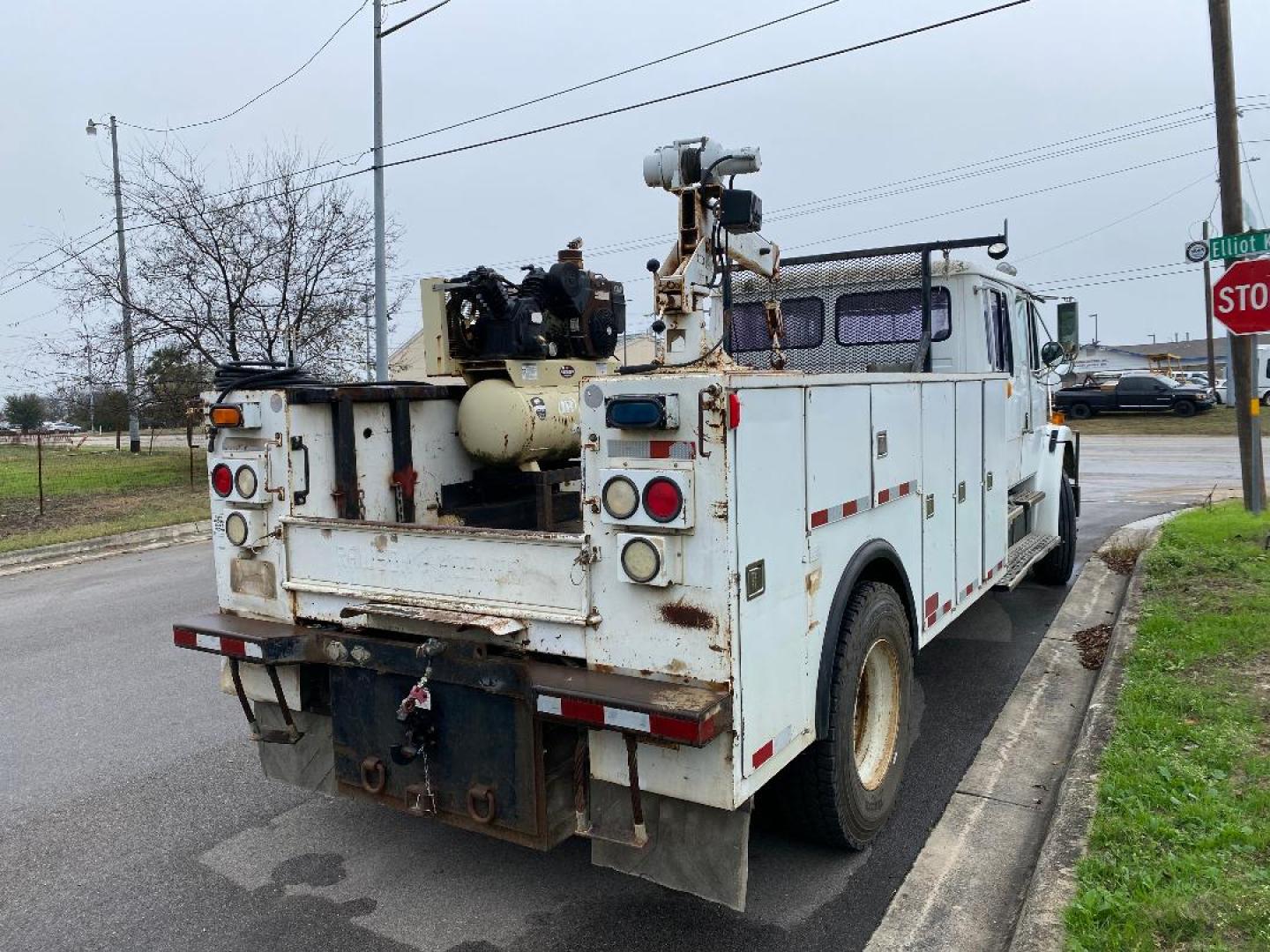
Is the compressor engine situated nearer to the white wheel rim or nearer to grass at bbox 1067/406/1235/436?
the white wheel rim

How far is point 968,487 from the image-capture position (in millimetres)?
5305

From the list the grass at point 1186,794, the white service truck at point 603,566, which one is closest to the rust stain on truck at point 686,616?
the white service truck at point 603,566

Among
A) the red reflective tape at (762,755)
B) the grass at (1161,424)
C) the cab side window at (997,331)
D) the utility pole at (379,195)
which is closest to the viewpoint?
the red reflective tape at (762,755)

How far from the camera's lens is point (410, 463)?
4.37 meters

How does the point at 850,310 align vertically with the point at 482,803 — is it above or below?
above

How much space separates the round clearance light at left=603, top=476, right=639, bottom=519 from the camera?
2.86m

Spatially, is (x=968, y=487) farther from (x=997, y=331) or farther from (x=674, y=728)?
(x=674, y=728)

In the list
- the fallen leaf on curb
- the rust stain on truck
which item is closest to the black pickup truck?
the fallen leaf on curb

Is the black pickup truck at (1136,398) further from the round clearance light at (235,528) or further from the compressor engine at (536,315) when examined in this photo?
the round clearance light at (235,528)

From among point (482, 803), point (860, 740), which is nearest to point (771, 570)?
point (482, 803)

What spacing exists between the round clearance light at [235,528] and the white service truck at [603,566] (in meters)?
0.03

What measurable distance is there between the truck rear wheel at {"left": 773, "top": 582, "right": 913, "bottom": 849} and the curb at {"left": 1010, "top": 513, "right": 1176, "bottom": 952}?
64cm

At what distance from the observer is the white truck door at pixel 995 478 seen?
224 inches

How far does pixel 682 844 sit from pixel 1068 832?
1564 millimetres
